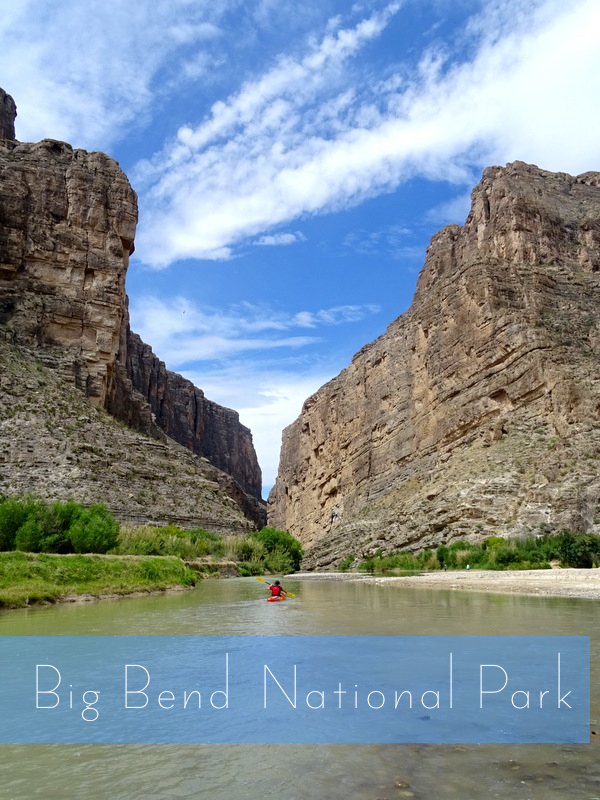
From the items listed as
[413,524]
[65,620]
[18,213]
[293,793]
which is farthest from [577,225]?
[293,793]

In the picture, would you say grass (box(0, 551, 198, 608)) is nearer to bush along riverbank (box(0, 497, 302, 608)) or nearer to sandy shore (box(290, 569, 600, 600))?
bush along riverbank (box(0, 497, 302, 608))

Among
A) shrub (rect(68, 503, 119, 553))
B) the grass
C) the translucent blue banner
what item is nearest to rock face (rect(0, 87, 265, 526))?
shrub (rect(68, 503, 119, 553))

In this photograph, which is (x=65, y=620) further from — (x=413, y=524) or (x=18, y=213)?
(x=18, y=213)

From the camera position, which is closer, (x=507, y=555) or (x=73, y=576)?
(x=73, y=576)

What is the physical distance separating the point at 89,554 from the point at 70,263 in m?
43.4

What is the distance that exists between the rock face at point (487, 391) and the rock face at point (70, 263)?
2626 centimetres

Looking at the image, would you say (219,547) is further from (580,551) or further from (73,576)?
(73,576)

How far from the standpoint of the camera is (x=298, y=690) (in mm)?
8914

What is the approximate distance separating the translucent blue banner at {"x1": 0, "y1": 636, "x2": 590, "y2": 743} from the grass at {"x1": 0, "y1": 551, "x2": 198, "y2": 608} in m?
7.15

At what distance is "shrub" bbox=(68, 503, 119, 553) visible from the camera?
30.3 meters

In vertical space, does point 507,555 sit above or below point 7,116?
below

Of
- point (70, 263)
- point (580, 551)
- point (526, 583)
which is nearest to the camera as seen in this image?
point (526, 583)

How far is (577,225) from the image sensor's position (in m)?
73.5

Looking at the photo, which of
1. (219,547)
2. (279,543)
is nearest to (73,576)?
(219,547)
